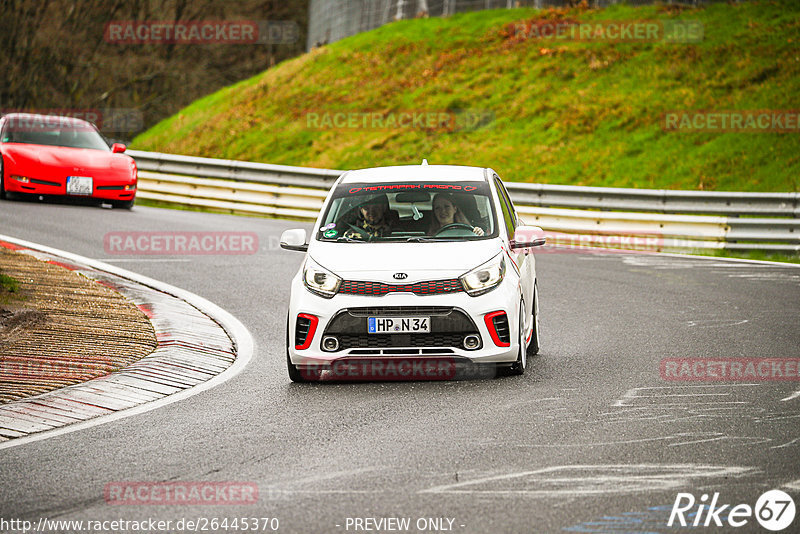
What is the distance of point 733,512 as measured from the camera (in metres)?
5.11

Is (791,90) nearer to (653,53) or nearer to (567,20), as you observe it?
(653,53)

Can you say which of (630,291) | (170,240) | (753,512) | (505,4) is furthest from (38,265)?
(505,4)

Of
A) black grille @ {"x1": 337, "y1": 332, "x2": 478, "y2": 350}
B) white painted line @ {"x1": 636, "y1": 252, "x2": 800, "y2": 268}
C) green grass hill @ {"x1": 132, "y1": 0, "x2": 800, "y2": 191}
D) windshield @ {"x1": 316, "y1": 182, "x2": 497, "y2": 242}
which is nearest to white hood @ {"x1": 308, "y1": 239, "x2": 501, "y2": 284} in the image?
windshield @ {"x1": 316, "y1": 182, "x2": 497, "y2": 242}

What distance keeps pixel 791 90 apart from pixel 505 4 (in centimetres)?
1429

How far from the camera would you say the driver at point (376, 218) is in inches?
363

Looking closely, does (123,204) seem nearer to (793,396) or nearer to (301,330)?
(301,330)

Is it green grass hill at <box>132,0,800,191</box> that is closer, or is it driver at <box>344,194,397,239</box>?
driver at <box>344,194,397,239</box>

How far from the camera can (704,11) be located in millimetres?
32656

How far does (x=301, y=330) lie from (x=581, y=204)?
12.4 meters

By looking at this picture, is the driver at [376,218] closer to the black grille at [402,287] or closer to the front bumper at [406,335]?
the black grille at [402,287]

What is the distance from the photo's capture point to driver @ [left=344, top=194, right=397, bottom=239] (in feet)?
30.2

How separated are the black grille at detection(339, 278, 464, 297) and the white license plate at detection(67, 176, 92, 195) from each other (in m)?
12.8

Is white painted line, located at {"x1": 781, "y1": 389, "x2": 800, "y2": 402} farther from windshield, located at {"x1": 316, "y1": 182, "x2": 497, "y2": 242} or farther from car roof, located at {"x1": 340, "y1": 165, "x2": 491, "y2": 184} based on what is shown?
car roof, located at {"x1": 340, "y1": 165, "x2": 491, "y2": 184}

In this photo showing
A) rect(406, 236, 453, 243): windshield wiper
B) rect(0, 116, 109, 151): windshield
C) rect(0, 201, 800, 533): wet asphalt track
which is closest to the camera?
rect(0, 201, 800, 533): wet asphalt track
